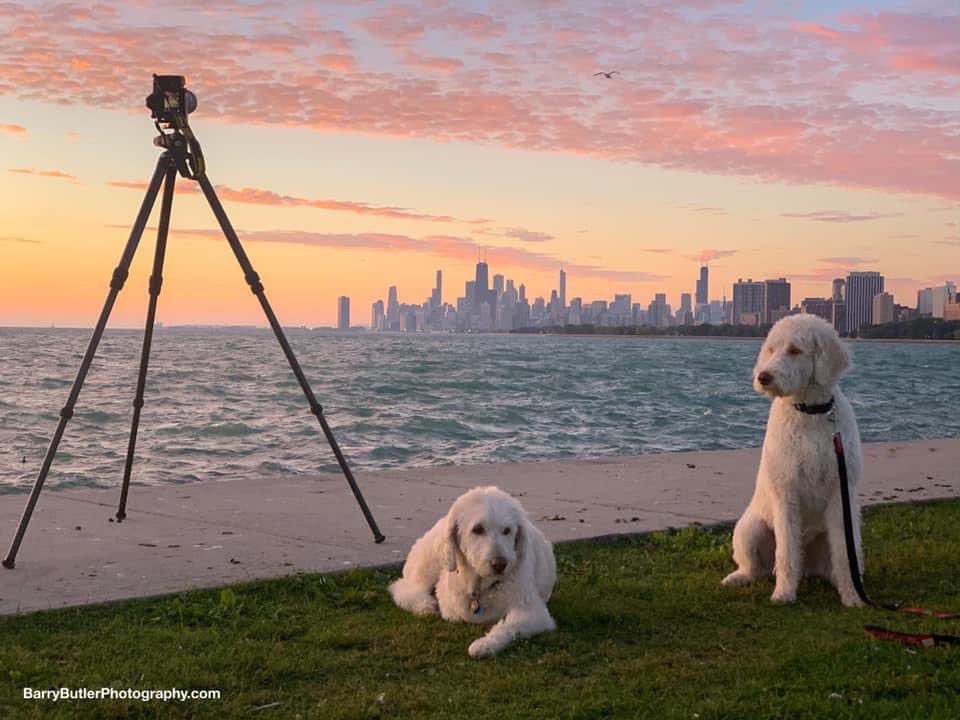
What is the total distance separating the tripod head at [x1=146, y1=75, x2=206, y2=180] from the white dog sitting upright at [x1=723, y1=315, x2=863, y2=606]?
4.26 metres

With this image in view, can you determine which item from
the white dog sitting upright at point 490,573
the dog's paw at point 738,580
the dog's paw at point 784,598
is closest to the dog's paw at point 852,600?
the dog's paw at point 784,598

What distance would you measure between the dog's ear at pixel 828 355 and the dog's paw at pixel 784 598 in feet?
4.58

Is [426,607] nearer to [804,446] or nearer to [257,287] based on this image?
[804,446]

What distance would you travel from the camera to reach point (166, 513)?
29.2 feet

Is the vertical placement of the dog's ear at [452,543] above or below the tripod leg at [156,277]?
below

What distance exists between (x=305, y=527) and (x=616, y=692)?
4317mm

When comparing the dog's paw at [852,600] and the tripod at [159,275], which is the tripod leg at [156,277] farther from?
the dog's paw at [852,600]

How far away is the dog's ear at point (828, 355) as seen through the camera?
6234 mm

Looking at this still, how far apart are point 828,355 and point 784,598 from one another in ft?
5.20

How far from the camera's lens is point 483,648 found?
5.30m

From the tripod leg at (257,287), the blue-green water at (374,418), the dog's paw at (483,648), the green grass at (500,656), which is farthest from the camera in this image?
the blue-green water at (374,418)

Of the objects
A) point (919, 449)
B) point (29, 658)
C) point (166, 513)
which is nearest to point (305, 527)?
point (166, 513)

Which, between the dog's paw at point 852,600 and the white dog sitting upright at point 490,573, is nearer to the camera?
the white dog sitting upright at point 490,573

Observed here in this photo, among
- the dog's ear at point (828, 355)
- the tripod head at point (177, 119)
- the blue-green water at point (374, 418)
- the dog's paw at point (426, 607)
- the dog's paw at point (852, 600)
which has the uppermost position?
the tripod head at point (177, 119)
